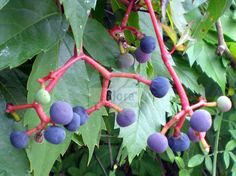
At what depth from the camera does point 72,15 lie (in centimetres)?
59

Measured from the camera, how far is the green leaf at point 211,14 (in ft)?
2.32

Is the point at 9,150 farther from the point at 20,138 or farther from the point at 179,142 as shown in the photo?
the point at 179,142

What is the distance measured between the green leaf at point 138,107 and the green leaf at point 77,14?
237 millimetres

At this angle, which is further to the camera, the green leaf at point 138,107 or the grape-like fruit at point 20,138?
the green leaf at point 138,107

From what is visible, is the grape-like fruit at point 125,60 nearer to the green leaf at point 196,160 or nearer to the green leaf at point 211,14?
the green leaf at point 211,14

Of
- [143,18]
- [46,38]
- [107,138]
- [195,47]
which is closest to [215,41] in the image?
[195,47]

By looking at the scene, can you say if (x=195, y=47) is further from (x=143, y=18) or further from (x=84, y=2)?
(x=84, y=2)

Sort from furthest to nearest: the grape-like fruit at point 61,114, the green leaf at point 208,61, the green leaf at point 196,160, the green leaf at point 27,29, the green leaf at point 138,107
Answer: the green leaf at point 196,160
the green leaf at point 208,61
the green leaf at point 138,107
the green leaf at point 27,29
the grape-like fruit at point 61,114

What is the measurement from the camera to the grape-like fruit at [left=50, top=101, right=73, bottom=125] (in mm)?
551

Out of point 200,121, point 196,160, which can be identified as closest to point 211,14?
point 200,121

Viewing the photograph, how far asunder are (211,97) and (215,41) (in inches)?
9.7

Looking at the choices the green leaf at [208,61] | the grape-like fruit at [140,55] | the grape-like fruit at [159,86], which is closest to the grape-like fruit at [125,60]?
the grape-like fruit at [140,55]

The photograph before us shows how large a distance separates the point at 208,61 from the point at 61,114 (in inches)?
27.5

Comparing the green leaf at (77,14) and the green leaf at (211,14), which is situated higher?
the green leaf at (77,14)
